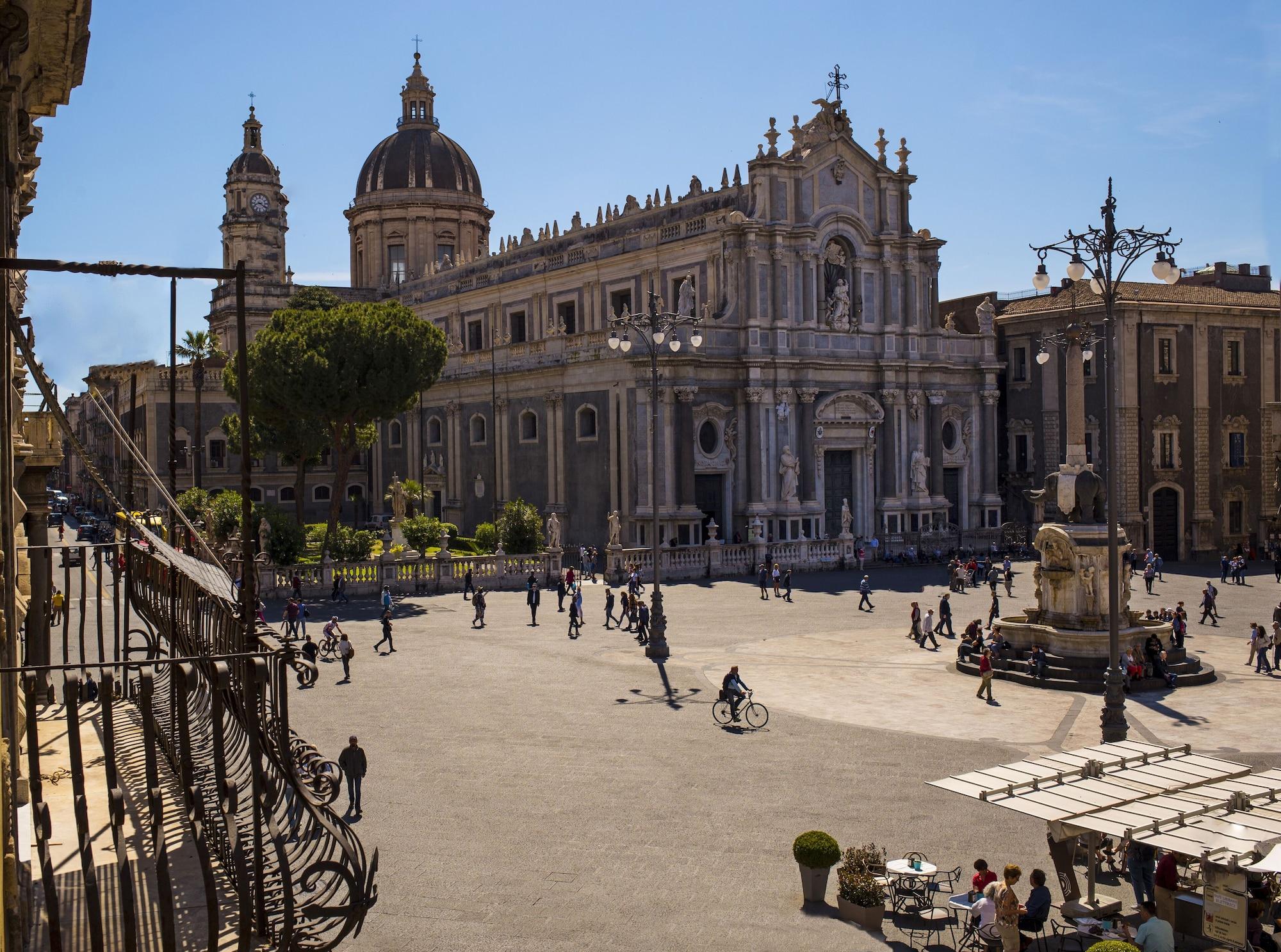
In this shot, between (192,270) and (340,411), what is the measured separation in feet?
114

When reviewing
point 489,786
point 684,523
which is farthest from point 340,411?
point 489,786

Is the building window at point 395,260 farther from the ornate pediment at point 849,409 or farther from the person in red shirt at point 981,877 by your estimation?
the person in red shirt at point 981,877

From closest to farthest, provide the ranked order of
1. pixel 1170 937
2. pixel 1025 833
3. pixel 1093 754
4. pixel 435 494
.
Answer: pixel 1170 937 → pixel 1093 754 → pixel 1025 833 → pixel 435 494

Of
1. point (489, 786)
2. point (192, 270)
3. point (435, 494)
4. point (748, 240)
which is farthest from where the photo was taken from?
point (435, 494)

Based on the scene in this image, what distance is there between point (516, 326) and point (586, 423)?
1322 cm

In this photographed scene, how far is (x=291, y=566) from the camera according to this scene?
35.2m

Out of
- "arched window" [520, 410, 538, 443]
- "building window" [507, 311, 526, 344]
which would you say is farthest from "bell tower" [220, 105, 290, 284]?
"arched window" [520, 410, 538, 443]

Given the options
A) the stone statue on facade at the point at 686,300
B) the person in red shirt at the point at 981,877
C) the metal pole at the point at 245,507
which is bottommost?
the person in red shirt at the point at 981,877

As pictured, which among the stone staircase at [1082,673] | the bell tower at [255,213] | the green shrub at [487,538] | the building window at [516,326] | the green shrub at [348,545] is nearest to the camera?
the stone staircase at [1082,673]

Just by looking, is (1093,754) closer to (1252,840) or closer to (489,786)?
(1252,840)

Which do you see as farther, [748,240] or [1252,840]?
[748,240]

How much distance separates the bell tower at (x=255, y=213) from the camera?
67.8 metres

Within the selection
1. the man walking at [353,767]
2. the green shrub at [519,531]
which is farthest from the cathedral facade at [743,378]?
the man walking at [353,767]

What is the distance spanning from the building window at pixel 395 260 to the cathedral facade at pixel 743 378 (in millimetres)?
14605
